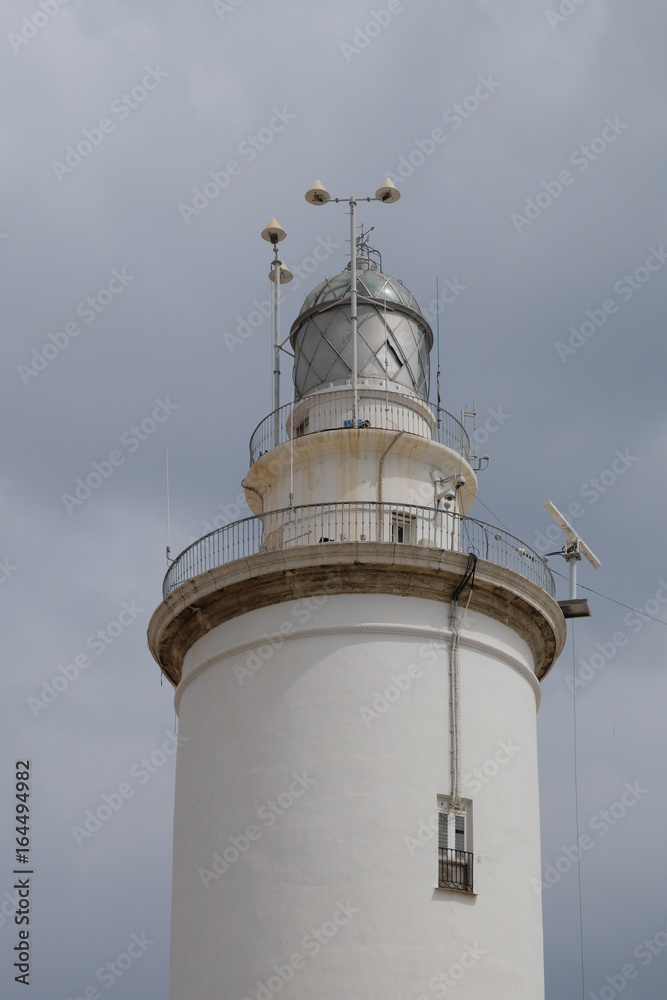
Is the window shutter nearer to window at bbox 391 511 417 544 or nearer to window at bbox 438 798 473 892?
window at bbox 438 798 473 892

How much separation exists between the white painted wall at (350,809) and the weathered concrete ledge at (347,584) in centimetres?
21

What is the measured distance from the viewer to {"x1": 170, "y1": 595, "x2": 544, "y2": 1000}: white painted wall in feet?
75.9

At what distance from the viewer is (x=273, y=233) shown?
2962 cm

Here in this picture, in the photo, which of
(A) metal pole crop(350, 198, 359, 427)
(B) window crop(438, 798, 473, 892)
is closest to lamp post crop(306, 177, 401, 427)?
(A) metal pole crop(350, 198, 359, 427)

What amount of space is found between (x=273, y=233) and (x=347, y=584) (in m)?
7.60

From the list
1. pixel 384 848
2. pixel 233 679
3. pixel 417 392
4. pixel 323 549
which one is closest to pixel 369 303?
pixel 417 392

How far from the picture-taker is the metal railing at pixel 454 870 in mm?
23672

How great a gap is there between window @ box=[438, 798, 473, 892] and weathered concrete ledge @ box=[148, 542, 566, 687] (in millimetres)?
3213

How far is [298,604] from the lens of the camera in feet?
83.0

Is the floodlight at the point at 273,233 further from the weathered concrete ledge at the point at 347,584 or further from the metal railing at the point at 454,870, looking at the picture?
the metal railing at the point at 454,870

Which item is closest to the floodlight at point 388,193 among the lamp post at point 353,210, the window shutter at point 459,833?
the lamp post at point 353,210

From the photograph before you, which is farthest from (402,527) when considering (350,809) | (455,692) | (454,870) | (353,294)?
(454,870)

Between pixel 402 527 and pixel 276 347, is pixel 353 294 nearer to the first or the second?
pixel 276 347

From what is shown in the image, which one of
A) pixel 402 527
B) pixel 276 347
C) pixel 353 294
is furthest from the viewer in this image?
pixel 276 347
